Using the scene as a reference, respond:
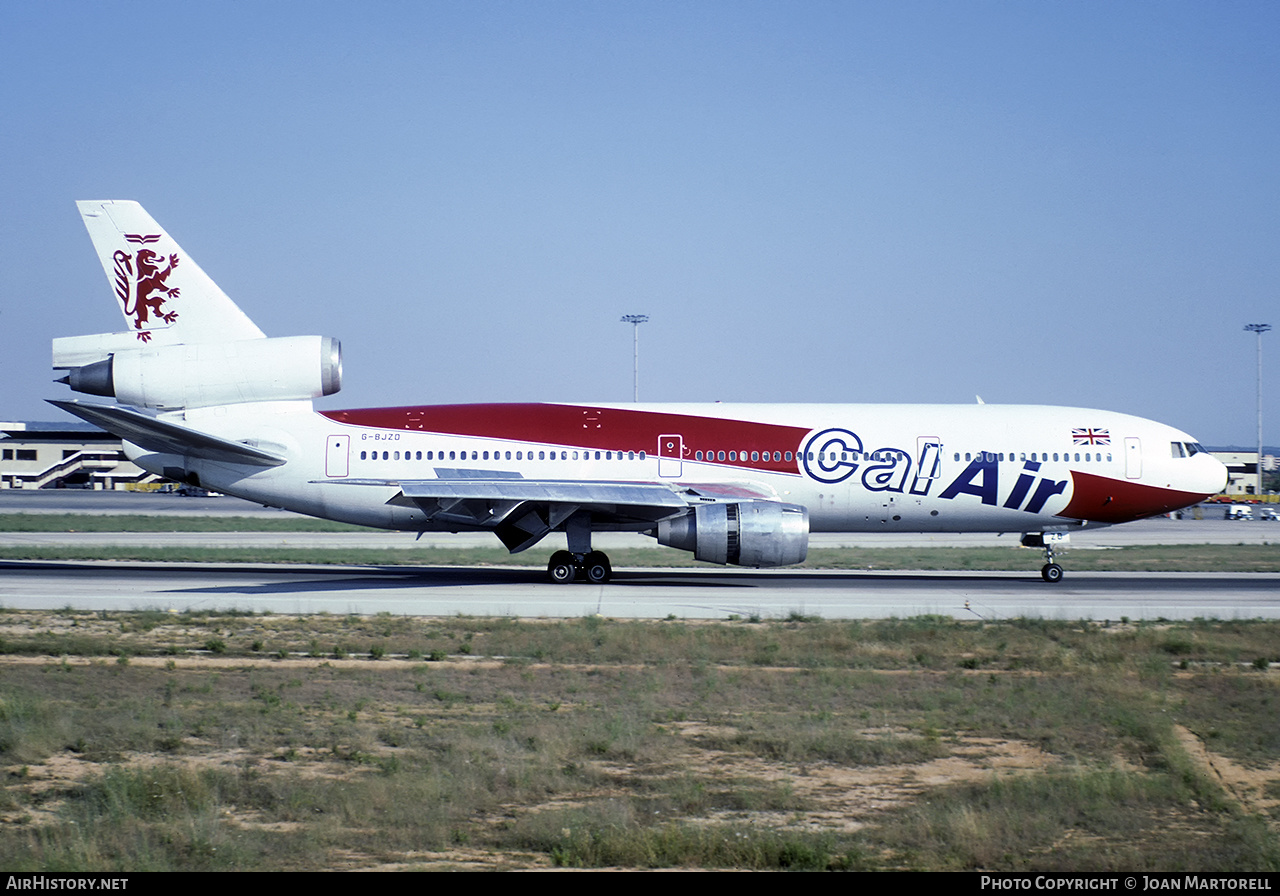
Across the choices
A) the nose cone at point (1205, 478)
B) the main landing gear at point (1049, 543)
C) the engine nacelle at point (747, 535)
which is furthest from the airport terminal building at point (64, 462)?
the nose cone at point (1205, 478)

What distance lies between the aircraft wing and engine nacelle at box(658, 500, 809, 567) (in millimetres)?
1071

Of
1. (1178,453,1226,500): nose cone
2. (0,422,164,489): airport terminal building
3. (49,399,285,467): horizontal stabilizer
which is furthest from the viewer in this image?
(0,422,164,489): airport terminal building

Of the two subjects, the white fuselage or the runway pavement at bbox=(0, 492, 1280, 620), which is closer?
the runway pavement at bbox=(0, 492, 1280, 620)

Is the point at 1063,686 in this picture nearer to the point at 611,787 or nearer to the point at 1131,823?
the point at 1131,823

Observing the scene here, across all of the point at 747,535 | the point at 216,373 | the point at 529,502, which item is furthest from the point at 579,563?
the point at 216,373

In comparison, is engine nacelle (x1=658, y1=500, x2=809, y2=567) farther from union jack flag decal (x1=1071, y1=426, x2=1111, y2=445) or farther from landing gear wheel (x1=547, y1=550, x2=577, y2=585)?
union jack flag decal (x1=1071, y1=426, x2=1111, y2=445)

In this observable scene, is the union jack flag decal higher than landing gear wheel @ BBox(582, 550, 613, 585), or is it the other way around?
the union jack flag decal

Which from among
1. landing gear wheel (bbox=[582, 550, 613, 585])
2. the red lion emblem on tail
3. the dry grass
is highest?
the red lion emblem on tail

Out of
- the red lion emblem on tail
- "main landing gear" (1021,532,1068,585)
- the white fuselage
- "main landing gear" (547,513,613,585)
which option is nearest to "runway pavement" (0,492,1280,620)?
"main landing gear" (1021,532,1068,585)

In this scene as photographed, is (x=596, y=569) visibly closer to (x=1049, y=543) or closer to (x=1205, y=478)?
(x=1049, y=543)

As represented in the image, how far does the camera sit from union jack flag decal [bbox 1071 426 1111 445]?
27500 millimetres

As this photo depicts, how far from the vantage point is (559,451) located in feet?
86.9

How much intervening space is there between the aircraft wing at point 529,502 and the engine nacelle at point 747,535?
107 cm

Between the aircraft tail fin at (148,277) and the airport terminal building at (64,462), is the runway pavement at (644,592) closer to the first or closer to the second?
the aircraft tail fin at (148,277)
